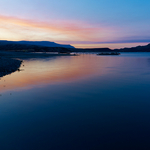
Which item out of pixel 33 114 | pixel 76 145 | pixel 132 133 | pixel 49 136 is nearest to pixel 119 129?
pixel 132 133

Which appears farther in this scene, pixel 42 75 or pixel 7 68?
pixel 7 68

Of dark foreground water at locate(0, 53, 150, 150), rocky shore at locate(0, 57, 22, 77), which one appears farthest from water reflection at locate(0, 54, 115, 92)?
dark foreground water at locate(0, 53, 150, 150)

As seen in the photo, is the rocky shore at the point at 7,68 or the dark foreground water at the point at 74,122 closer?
the dark foreground water at the point at 74,122

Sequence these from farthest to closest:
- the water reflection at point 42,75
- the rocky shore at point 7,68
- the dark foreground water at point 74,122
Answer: the rocky shore at point 7,68
the water reflection at point 42,75
the dark foreground water at point 74,122

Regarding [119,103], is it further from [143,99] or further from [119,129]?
[119,129]

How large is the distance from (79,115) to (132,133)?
2.77 meters

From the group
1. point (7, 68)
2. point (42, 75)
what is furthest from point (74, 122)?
point (7, 68)

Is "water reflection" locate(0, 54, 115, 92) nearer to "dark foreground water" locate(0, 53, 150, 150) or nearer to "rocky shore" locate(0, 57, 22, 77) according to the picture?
"rocky shore" locate(0, 57, 22, 77)

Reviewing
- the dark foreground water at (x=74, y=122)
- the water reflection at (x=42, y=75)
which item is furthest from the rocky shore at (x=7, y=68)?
the dark foreground water at (x=74, y=122)

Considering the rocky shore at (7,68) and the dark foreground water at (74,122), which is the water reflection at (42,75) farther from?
the dark foreground water at (74,122)

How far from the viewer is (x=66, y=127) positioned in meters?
6.35

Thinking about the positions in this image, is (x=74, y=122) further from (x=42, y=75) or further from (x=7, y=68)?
(x=7, y=68)

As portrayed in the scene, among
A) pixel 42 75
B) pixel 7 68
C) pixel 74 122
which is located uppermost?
pixel 7 68

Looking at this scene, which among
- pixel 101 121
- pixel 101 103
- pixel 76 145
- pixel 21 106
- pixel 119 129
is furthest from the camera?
pixel 101 103
